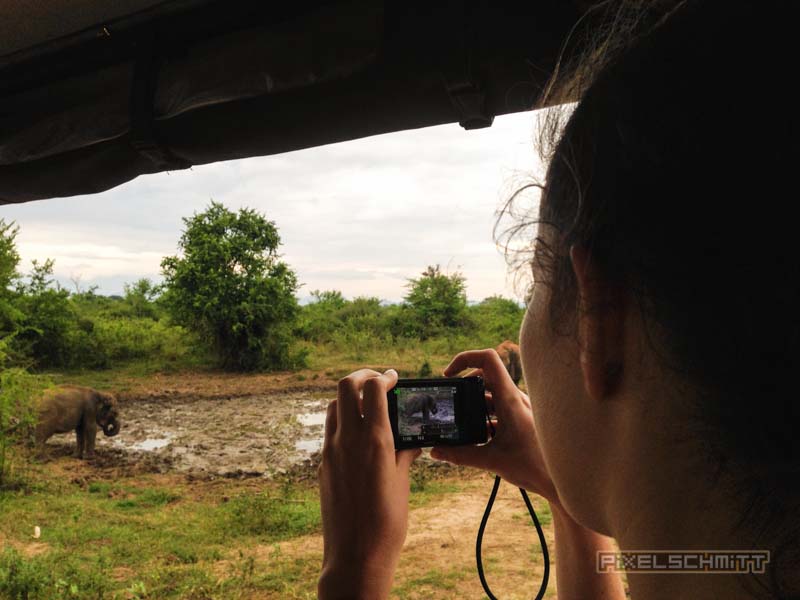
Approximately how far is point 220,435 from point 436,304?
2301 mm

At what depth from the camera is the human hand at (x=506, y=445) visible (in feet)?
1.87

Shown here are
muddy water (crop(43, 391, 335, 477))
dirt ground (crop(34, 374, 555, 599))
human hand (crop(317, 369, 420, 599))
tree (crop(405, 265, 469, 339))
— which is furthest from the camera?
muddy water (crop(43, 391, 335, 477))

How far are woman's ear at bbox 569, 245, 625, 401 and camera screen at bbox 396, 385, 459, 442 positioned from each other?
310mm

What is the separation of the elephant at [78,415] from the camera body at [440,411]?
4071mm

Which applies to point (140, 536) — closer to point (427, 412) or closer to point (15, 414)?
point (15, 414)

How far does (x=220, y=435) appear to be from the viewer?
4199mm

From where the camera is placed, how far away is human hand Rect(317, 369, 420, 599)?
0.42m

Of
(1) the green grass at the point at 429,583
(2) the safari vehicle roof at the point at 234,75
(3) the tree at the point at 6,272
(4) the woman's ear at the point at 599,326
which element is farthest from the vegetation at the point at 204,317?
(4) the woman's ear at the point at 599,326

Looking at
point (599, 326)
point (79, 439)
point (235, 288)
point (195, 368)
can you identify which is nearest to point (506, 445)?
point (599, 326)

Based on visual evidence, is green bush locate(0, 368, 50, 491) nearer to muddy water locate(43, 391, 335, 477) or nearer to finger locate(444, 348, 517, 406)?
muddy water locate(43, 391, 335, 477)

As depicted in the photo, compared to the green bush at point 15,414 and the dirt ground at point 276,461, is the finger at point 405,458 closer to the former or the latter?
the dirt ground at point 276,461

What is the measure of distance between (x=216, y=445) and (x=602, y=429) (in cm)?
410

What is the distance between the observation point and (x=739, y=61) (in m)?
0.26

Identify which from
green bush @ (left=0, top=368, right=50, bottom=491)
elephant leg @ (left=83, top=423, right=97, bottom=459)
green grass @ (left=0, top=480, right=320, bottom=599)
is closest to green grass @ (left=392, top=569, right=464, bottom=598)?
green grass @ (left=0, top=480, right=320, bottom=599)
